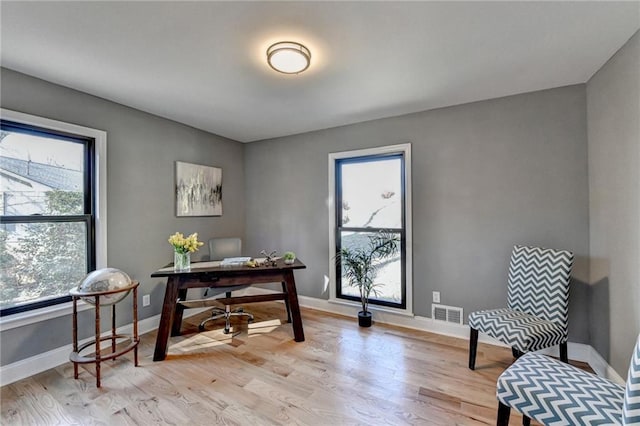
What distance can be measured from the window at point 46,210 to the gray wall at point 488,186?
8.28 ft

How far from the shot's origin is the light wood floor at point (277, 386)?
1785mm

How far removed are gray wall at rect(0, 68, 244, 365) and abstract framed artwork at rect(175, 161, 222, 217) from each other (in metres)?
0.09

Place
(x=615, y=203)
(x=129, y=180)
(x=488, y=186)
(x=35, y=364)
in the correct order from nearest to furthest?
(x=615, y=203) → (x=35, y=364) → (x=488, y=186) → (x=129, y=180)

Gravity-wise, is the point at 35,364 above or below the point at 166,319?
below

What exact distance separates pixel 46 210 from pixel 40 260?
0.43m

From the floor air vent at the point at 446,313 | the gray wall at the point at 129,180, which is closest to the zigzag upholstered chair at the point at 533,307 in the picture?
the floor air vent at the point at 446,313

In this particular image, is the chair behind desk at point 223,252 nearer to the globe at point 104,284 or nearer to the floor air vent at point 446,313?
the globe at point 104,284

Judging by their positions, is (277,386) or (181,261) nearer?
(277,386)

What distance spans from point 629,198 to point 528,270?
0.83 m

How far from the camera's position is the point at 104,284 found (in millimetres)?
2205

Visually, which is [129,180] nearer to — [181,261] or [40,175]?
[40,175]

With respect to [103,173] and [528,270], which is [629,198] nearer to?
[528,270]

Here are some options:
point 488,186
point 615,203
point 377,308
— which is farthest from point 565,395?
point 377,308

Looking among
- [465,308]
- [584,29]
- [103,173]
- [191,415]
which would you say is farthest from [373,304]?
[103,173]
